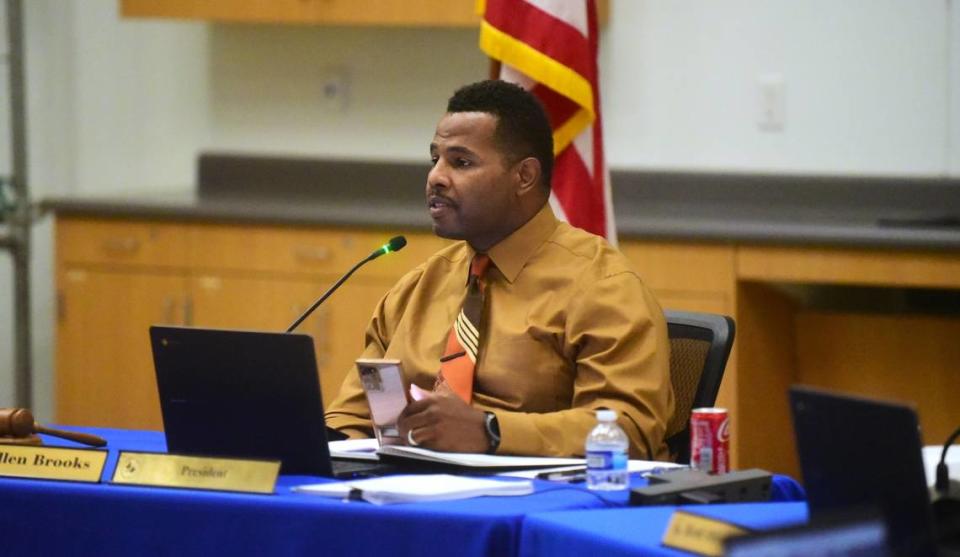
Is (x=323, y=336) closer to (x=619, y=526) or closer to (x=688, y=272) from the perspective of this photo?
(x=688, y=272)

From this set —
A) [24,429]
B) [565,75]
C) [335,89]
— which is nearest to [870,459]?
[24,429]

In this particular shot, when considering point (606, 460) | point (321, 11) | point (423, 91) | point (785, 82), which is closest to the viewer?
point (606, 460)

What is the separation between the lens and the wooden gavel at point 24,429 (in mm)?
2236

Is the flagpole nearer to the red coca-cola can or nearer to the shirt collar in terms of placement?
the shirt collar

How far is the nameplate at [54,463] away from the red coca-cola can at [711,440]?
838mm

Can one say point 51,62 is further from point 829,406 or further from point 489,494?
point 829,406

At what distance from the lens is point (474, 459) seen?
2111mm

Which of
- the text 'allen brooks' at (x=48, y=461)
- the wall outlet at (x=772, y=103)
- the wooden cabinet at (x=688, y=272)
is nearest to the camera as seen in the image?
the text 'allen brooks' at (x=48, y=461)

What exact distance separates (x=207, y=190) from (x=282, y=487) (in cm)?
333

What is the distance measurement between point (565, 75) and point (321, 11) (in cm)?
150

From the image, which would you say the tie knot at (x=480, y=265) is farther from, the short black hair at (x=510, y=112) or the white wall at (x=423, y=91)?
the white wall at (x=423, y=91)

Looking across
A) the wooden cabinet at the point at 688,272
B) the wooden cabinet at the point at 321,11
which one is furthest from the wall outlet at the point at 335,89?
the wooden cabinet at the point at 688,272

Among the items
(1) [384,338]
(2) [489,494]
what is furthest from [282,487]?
(1) [384,338]

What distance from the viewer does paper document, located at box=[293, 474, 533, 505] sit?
6.10 feet
